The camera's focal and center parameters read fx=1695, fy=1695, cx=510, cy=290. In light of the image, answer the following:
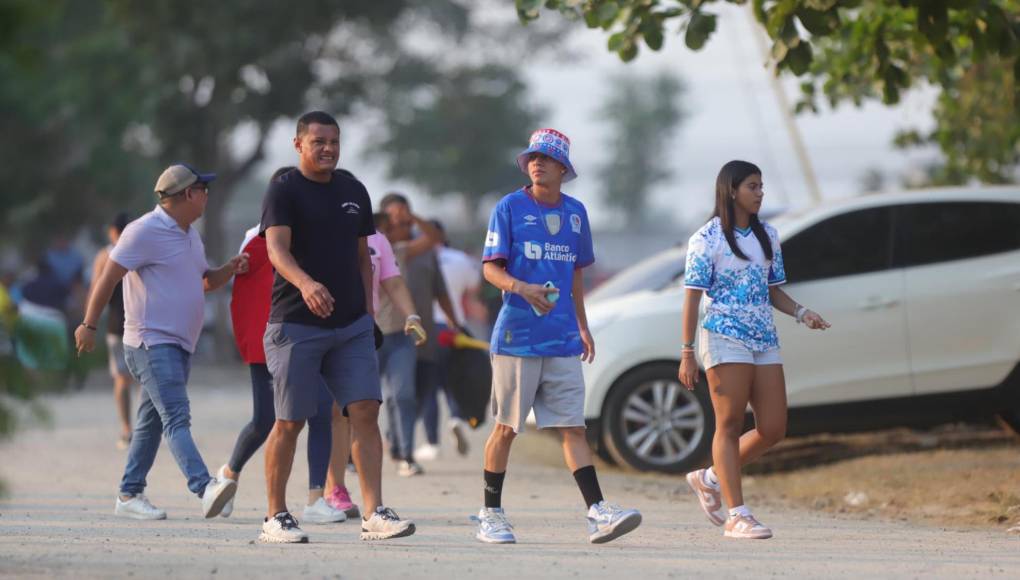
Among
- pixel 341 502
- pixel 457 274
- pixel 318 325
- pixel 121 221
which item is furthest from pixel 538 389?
pixel 457 274

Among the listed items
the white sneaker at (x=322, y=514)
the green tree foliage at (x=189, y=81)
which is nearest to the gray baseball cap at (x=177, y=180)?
the white sneaker at (x=322, y=514)

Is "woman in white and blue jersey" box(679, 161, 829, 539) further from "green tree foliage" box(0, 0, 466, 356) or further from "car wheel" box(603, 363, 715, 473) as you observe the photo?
"green tree foliage" box(0, 0, 466, 356)

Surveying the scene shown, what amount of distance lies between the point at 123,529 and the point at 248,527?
1.95 ft

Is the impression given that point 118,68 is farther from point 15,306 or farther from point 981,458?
point 15,306

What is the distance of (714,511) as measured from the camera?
320 inches

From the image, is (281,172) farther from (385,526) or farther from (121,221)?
(121,221)

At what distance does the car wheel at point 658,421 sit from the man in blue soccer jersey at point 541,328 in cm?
373

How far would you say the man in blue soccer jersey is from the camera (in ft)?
24.4

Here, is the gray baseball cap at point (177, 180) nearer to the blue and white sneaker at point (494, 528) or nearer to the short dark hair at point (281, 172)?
the short dark hair at point (281, 172)

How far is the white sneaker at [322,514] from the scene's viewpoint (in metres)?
8.59

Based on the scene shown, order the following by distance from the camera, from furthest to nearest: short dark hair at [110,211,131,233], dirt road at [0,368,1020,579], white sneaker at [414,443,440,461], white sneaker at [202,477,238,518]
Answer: white sneaker at [414,443,440,461] → short dark hair at [110,211,131,233] → white sneaker at [202,477,238,518] → dirt road at [0,368,1020,579]

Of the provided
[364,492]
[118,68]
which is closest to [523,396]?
[364,492]

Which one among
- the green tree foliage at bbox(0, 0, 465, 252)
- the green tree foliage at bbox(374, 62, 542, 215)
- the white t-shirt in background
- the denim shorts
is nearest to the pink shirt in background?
the denim shorts

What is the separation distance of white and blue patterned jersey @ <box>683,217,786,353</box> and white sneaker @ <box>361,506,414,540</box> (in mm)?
1696
